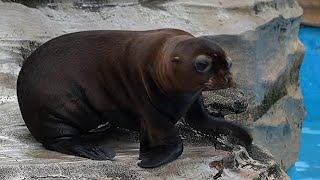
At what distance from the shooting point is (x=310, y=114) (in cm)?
825

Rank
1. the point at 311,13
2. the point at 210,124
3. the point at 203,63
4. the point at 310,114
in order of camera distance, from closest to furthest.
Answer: the point at 203,63 → the point at 210,124 → the point at 310,114 → the point at 311,13

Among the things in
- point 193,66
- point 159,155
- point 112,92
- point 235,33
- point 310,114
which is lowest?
point 310,114

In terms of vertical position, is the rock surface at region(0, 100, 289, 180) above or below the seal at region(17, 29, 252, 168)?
below

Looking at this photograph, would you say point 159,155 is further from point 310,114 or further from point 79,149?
point 310,114

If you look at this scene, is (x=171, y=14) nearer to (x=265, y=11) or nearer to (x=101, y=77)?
(x=265, y=11)

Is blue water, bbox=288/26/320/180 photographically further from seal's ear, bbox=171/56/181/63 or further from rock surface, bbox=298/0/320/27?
seal's ear, bbox=171/56/181/63

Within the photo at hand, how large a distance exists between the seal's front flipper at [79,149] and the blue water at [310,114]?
347 cm

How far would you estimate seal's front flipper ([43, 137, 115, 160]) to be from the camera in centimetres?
289

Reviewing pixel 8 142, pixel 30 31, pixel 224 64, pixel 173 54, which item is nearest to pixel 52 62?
pixel 8 142

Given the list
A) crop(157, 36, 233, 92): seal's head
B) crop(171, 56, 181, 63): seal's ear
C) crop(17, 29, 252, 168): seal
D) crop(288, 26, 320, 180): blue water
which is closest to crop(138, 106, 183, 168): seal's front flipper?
crop(17, 29, 252, 168): seal

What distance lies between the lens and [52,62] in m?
3.08

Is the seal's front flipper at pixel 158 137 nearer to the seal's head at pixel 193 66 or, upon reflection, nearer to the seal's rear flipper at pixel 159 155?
the seal's rear flipper at pixel 159 155

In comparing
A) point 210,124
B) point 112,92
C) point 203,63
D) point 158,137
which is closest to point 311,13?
point 210,124

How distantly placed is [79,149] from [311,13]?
8.33m
